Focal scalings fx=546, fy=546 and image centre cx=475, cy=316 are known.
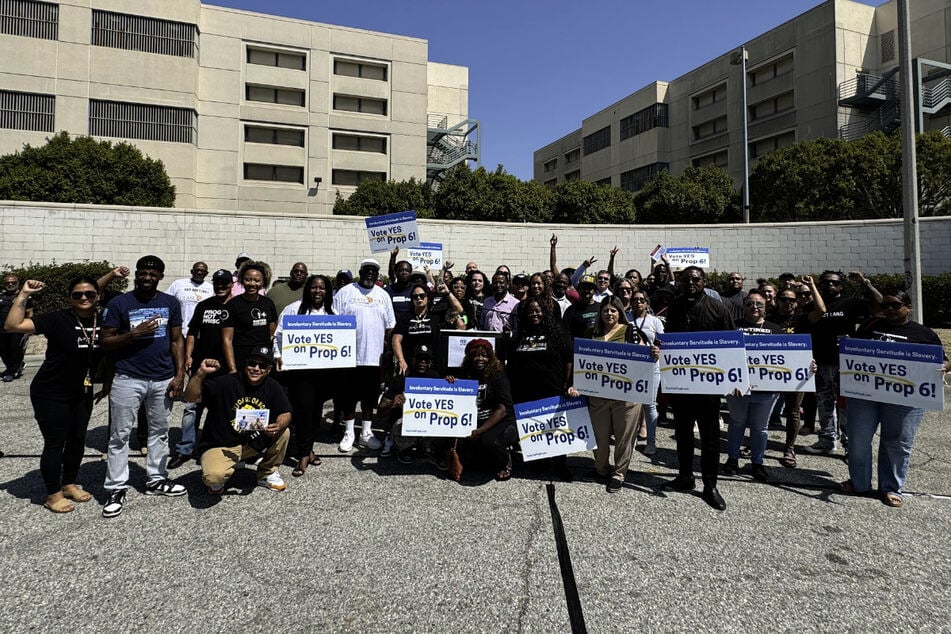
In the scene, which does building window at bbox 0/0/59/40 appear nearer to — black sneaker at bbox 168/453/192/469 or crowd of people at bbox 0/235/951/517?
crowd of people at bbox 0/235/951/517

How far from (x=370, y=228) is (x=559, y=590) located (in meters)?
8.41

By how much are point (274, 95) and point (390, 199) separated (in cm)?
1745

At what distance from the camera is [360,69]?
4122 cm

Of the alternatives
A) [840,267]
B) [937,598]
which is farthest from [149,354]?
[840,267]

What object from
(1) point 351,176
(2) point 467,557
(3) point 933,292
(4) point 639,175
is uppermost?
(4) point 639,175

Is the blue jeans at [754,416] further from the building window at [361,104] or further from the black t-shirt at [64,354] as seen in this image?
the building window at [361,104]

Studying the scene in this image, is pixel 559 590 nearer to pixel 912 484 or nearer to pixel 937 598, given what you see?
pixel 937 598

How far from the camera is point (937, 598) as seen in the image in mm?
3203

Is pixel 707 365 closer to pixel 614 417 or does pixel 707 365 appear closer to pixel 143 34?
pixel 614 417

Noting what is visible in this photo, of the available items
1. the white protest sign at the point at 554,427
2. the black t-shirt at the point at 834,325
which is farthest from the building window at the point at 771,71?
the white protest sign at the point at 554,427

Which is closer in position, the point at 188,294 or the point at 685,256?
the point at 188,294

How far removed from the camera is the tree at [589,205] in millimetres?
30641

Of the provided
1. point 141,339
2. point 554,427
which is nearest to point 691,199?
point 554,427

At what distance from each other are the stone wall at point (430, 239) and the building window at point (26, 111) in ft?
66.8
